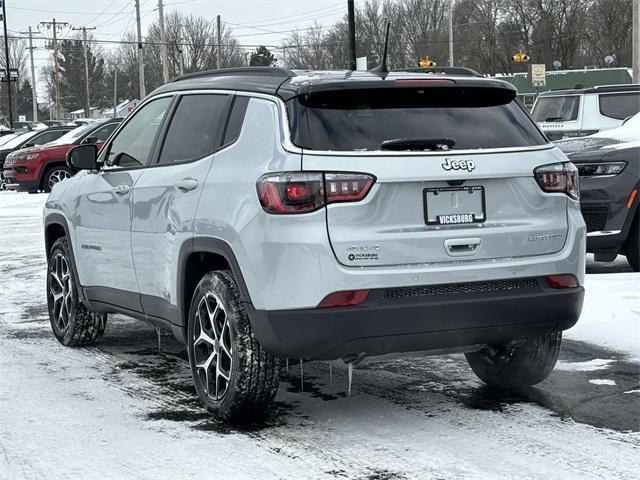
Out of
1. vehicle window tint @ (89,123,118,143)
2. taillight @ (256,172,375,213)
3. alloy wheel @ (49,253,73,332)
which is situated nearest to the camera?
taillight @ (256,172,375,213)

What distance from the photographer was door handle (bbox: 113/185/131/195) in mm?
6109

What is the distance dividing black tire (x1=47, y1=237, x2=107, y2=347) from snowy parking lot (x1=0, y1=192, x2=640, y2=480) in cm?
13

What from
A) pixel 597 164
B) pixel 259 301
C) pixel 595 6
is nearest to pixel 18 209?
pixel 597 164

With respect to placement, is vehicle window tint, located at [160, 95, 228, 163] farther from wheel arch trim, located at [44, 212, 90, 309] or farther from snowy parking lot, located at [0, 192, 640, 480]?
wheel arch trim, located at [44, 212, 90, 309]

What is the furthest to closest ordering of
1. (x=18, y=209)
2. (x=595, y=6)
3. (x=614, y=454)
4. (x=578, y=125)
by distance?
(x=595, y=6) < (x=18, y=209) < (x=578, y=125) < (x=614, y=454)

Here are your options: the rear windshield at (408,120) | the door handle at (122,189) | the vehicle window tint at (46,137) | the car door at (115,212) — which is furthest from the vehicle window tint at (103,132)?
the rear windshield at (408,120)

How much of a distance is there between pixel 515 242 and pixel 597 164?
4.99 metres

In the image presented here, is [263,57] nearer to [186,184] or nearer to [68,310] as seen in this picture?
[68,310]

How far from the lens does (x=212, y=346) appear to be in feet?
17.1

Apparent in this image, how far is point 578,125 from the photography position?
1664 cm

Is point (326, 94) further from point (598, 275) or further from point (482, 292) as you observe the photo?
point (598, 275)

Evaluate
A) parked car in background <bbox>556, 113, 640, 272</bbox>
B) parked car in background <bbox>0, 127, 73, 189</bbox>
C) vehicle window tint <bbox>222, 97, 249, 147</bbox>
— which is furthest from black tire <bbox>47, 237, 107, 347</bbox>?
parked car in background <bbox>0, 127, 73, 189</bbox>

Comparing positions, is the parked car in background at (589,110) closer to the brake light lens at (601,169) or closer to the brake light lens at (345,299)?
the brake light lens at (601,169)

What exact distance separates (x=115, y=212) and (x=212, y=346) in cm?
146
